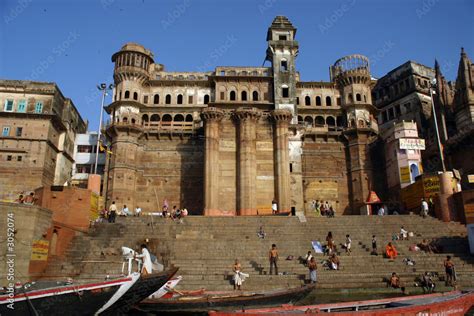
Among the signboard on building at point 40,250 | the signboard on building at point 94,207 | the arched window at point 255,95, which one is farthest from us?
the arched window at point 255,95

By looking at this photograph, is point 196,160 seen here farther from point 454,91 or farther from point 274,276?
point 454,91

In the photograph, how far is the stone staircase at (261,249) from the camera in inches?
685

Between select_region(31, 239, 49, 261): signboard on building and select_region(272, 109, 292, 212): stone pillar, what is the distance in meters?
19.6

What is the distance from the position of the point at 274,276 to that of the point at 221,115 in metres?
21.0

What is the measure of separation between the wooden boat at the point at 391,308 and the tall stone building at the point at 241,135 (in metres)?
21.9

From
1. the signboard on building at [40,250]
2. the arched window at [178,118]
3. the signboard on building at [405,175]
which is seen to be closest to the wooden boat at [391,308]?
the signboard on building at [40,250]

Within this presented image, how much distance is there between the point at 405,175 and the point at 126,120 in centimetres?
2767

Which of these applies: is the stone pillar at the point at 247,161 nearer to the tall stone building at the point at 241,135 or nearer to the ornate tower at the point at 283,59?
the tall stone building at the point at 241,135

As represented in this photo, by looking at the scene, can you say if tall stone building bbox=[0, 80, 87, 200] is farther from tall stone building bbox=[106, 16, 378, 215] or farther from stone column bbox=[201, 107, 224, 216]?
stone column bbox=[201, 107, 224, 216]

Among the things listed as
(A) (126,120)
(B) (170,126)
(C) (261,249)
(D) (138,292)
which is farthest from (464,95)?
(D) (138,292)

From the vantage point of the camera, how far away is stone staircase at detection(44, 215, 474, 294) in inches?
685

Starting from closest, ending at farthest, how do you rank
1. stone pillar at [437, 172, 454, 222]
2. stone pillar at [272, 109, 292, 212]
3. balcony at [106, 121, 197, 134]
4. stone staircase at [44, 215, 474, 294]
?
stone staircase at [44, 215, 474, 294], stone pillar at [437, 172, 454, 222], stone pillar at [272, 109, 292, 212], balcony at [106, 121, 197, 134]

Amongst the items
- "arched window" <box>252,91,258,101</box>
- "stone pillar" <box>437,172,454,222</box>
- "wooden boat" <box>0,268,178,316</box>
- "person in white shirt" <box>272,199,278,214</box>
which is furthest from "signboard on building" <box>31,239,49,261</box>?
"arched window" <box>252,91,258,101</box>

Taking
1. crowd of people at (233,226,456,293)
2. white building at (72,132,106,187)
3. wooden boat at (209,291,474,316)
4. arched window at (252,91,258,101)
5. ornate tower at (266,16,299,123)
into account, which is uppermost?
ornate tower at (266,16,299,123)
